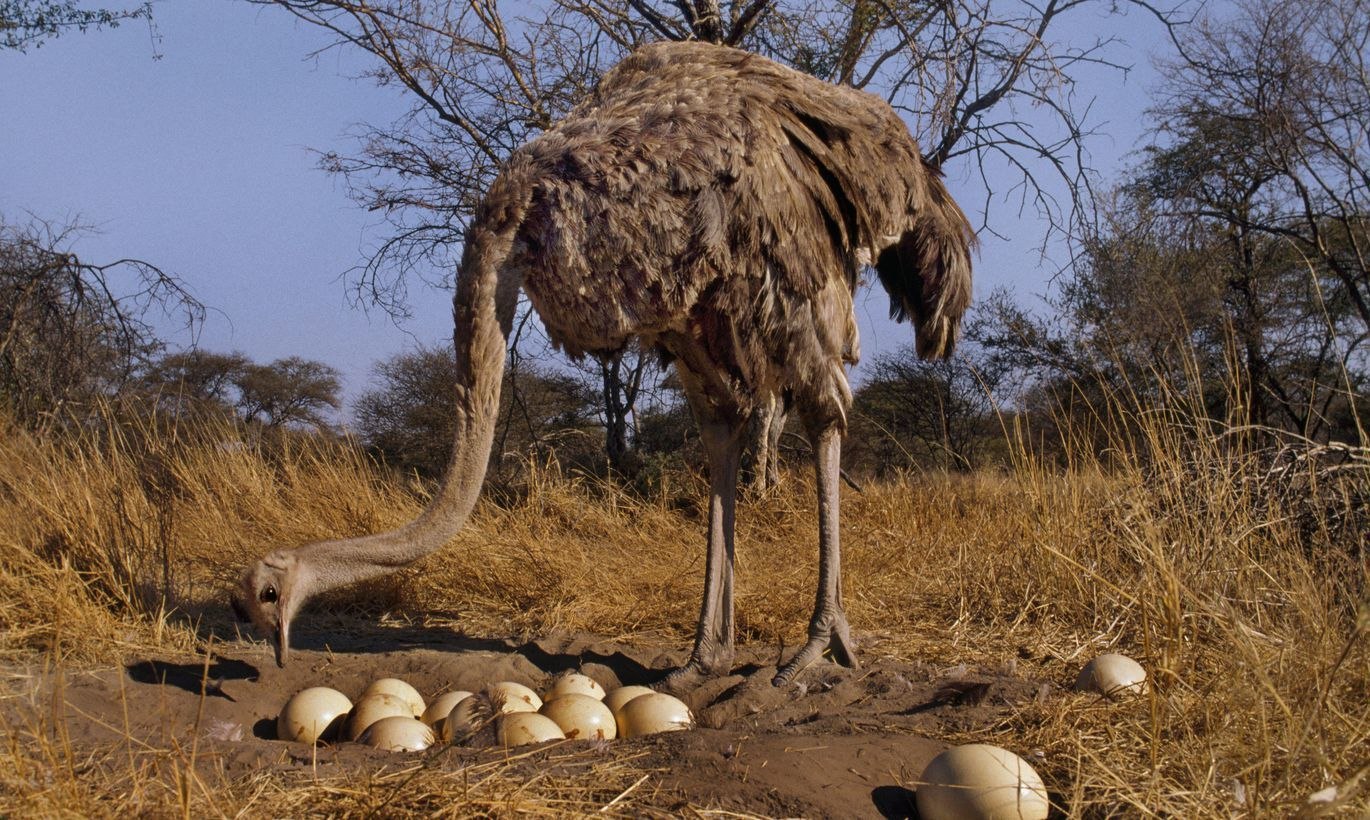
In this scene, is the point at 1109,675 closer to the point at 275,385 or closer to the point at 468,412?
the point at 468,412

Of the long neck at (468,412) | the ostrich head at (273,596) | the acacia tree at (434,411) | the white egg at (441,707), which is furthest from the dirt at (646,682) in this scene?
the acacia tree at (434,411)

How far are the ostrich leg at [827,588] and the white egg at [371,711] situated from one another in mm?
1343

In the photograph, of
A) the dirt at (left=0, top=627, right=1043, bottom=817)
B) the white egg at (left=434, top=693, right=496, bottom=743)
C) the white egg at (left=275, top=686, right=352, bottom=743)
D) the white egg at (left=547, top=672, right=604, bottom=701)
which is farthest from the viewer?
the white egg at (left=547, top=672, right=604, bottom=701)

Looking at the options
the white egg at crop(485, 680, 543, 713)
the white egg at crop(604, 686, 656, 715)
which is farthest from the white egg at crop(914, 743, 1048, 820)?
the white egg at crop(485, 680, 543, 713)

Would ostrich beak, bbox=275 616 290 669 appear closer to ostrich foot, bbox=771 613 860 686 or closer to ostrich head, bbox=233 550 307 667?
ostrich head, bbox=233 550 307 667

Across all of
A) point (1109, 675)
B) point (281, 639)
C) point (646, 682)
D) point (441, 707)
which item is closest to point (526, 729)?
point (441, 707)

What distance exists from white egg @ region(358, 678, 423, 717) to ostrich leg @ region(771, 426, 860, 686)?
125cm

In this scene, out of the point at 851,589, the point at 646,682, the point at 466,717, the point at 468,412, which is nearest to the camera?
the point at 466,717

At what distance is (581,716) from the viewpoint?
313 cm

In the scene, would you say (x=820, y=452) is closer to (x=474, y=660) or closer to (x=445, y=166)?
(x=474, y=660)

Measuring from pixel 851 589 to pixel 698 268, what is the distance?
2.03 metres

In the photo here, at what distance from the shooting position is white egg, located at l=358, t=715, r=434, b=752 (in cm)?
299

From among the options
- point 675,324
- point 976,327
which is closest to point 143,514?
point 675,324

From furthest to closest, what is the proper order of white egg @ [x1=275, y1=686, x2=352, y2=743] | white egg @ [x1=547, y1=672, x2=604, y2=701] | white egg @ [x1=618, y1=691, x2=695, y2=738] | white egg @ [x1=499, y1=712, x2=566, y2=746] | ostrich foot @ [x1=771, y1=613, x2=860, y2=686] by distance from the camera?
ostrich foot @ [x1=771, y1=613, x2=860, y2=686]
white egg @ [x1=547, y1=672, x2=604, y2=701]
white egg @ [x1=275, y1=686, x2=352, y2=743]
white egg @ [x1=618, y1=691, x2=695, y2=738]
white egg @ [x1=499, y1=712, x2=566, y2=746]
